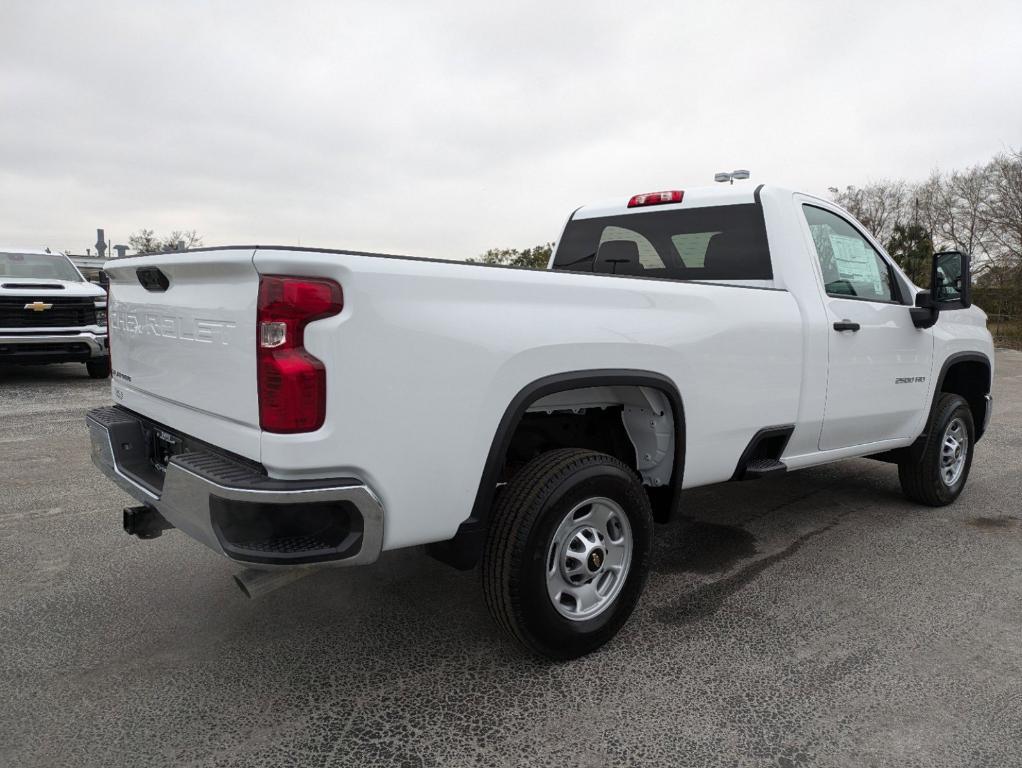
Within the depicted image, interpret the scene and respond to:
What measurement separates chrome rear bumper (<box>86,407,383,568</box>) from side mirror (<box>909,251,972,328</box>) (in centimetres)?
358

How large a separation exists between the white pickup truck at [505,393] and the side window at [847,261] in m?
0.02

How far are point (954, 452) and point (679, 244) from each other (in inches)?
99.9

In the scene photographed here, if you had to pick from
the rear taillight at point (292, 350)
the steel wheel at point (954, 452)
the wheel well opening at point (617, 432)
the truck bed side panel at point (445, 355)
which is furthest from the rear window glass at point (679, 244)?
the rear taillight at point (292, 350)

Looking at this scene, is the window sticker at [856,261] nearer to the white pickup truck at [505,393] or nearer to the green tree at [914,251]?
the white pickup truck at [505,393]

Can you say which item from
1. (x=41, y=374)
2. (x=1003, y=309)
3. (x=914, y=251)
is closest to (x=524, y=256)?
(x=41, y=374)

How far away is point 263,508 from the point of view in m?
2.20

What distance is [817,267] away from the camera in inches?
152

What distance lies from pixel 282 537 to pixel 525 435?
1245 mm

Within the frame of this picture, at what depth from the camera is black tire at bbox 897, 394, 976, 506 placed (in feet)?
15.8

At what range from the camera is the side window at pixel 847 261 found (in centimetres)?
397

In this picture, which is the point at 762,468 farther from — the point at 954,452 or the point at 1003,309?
the point at 1003,309

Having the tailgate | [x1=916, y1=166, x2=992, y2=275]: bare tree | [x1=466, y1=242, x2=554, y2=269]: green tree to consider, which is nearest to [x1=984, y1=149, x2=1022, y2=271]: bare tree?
[x1=916, y1=166, x2=992, y2=275]: bare tree

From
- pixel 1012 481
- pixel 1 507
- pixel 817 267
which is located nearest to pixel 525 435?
pixel 817 267

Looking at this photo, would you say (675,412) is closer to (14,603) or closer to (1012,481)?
(14,603)
